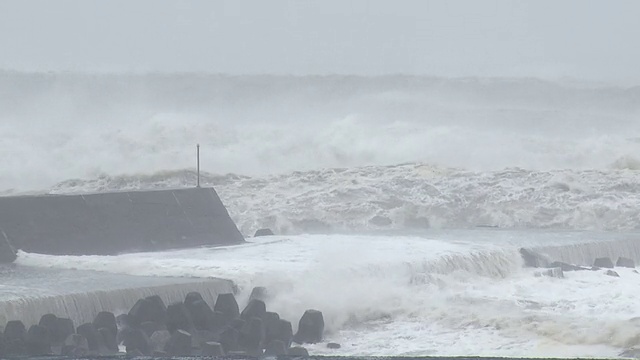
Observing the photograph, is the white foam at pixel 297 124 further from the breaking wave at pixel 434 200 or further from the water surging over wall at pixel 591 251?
the water surging over wall at pixel 591 251

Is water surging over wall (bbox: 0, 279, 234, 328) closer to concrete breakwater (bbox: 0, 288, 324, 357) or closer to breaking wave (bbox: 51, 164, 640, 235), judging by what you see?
concrete breakwater (bbox: 0, 288, 324, 357)

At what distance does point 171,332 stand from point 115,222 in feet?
16.2

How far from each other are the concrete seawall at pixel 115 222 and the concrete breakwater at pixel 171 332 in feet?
12.0

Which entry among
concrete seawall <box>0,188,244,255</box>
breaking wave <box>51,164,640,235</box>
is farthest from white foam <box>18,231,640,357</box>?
breaking wave <box>51,164,640,235</box>

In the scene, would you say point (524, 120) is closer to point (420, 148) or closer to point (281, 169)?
point (420, 148)

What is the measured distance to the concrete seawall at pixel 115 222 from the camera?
16375 millimetres

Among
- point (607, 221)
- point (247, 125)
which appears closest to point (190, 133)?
point (247, 125)

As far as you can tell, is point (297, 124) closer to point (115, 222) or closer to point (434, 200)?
point (434, 200)

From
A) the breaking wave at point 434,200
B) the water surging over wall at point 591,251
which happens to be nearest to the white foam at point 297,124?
the breaking wave at point 434,200

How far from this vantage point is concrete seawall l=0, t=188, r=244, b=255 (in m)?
16.4

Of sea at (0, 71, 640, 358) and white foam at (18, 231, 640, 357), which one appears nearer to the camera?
white foam at (18, 231, 640, 357)

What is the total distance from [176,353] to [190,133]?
2222 cm

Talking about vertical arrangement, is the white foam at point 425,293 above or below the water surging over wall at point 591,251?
below

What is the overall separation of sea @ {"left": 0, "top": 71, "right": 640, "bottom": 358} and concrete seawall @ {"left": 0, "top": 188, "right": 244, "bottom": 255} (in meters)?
0.46
